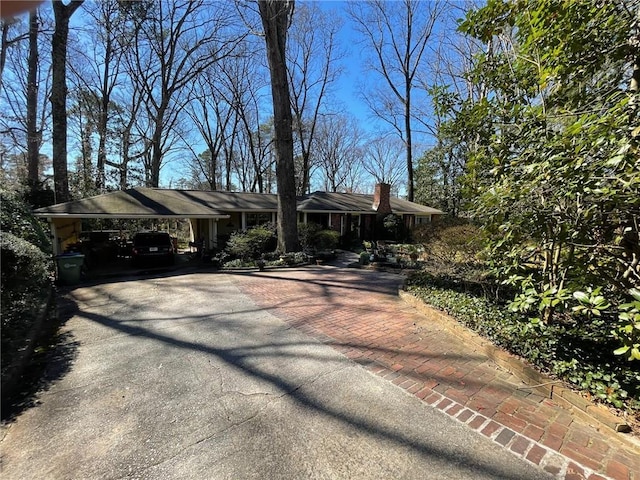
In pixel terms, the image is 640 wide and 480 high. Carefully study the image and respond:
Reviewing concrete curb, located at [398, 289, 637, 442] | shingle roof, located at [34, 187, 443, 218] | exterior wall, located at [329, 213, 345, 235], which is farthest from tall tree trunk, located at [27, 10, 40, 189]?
concrete curb, located at [398, 289, 637, 442]

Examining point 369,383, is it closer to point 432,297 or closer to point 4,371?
point 432,297

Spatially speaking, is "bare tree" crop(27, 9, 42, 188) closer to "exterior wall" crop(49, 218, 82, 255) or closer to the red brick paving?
"exterior wall" crop(49, 218, 82, 255)

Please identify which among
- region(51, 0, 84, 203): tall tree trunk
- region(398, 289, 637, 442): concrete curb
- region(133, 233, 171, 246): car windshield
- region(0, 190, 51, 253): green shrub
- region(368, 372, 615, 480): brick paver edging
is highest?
region(51, 0, 84, 203): tall tree trunk

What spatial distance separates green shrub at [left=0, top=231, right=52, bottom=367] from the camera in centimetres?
446

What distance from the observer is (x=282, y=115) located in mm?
13000

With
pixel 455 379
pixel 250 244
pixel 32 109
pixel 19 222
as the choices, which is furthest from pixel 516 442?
pixel 32 109

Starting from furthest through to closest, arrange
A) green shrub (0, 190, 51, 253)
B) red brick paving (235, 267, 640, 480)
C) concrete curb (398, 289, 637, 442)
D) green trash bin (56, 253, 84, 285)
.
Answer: green trash bin (56, 253, 84, 285) → green shrub (0, 190, 51, 253) → concrete curb (398, 289, 637, 442) → red brick paving (235, 267, 640, 480)

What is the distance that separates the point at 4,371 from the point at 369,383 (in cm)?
440

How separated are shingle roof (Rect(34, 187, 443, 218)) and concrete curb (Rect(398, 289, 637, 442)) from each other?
466 inches

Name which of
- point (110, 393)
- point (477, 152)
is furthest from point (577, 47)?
point (110, 393)

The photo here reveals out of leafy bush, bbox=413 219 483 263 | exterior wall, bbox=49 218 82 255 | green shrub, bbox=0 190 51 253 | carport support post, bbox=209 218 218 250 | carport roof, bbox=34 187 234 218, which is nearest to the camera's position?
leafy bush, bbox=413 219 483 263

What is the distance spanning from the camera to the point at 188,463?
2496 mm

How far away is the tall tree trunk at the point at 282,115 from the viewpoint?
1209cm

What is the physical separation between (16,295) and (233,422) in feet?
15.8
